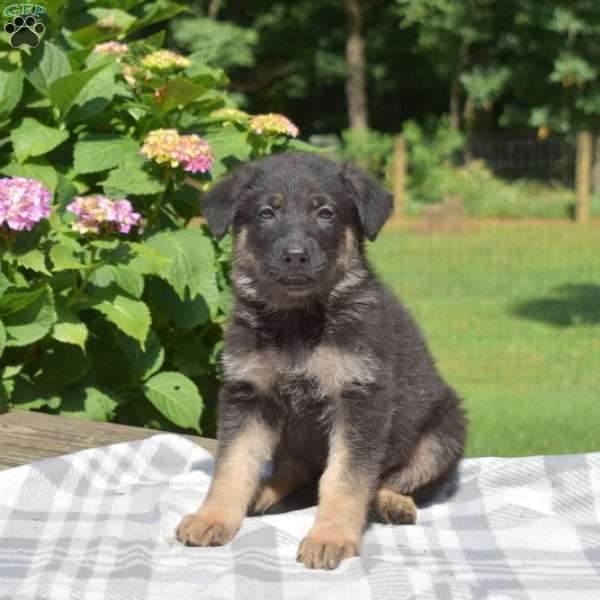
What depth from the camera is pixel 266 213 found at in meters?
4.05

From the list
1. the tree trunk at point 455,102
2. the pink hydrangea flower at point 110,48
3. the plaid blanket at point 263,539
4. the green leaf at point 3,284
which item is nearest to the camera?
the plaid blanket at point 263,539

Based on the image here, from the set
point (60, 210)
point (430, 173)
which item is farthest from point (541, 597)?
point (430, 173)

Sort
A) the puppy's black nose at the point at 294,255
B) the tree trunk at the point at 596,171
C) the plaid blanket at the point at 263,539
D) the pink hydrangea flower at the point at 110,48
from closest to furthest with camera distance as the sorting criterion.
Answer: the plaid blanket at the point at 263,539, the puppy's black nose at the point at 294,255, the pink hydrangea flower at the point at 110,48, the tree trunk at the point at 596,171

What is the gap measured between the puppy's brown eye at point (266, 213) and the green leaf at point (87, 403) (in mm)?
1688

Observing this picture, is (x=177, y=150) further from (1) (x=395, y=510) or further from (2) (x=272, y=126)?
(1) (x=395, y=510)

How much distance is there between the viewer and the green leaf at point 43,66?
5.43m

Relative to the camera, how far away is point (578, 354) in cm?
948

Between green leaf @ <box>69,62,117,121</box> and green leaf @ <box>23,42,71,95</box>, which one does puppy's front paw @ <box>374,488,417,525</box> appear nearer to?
green leaf @ <box>69,62,117,121</box>

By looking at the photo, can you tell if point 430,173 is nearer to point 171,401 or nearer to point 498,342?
point 498,342

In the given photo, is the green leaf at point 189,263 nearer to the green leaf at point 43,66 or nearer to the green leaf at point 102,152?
the green leaf at point 102,152

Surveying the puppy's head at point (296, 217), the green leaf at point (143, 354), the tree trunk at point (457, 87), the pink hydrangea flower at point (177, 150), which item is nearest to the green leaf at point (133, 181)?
A: the pink hydrangea flower at point (177, 150)

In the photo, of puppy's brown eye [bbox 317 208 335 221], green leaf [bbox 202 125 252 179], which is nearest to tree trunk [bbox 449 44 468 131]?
green leaf [bbox 202 125 252 179]

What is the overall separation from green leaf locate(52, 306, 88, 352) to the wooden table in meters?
0.36

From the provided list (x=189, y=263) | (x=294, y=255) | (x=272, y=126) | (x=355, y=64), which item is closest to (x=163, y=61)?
(x=272, y=126)
